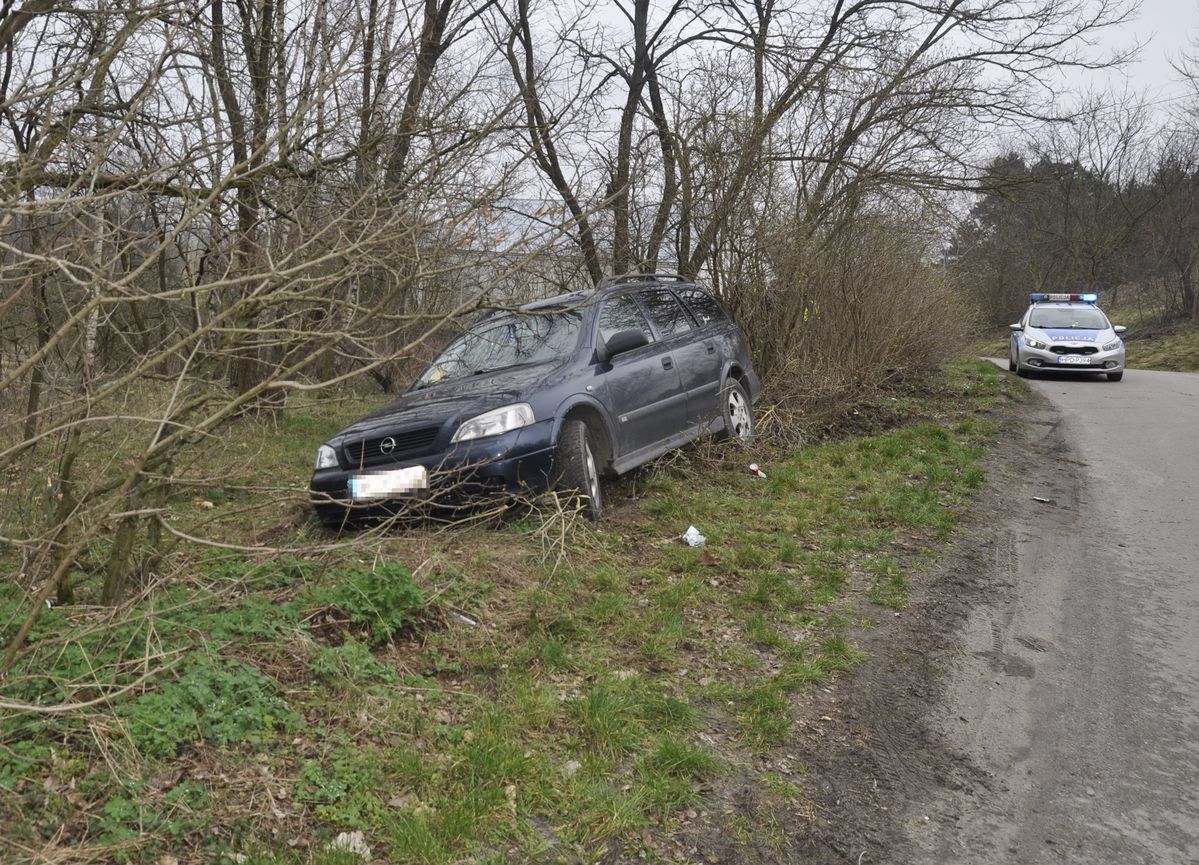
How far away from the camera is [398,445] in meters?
5.71

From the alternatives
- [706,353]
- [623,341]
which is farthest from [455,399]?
[706,353]

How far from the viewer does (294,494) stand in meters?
3.59

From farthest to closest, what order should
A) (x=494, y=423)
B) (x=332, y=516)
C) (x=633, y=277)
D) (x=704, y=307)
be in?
(x=704, y=307), (x=633, y=277), (x=332, y=516), (x=494, y=423)

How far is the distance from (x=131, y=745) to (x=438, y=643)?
1.44 meters

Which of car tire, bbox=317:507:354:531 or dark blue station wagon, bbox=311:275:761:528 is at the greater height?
dark blue station wagon, bbox=311:275:761:528

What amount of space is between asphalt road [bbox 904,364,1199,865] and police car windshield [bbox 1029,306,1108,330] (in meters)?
11.8

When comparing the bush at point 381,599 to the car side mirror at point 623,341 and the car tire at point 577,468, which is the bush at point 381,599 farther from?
the car side mirror at point 623,341

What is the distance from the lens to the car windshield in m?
6.78

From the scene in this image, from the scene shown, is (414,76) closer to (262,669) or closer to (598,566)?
(598,566)

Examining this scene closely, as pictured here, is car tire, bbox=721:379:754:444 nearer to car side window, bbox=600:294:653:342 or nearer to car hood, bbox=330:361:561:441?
car side window, bbox=600:294:653:342

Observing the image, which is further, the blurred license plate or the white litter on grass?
the blurred license plate

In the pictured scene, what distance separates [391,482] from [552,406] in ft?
3.93

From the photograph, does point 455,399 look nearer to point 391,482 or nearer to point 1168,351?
point 391,482

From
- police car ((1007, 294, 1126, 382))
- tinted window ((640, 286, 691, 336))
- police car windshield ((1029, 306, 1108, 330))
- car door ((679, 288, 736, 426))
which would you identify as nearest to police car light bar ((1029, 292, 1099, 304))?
police car ((1007, 294, 1126, 382))
